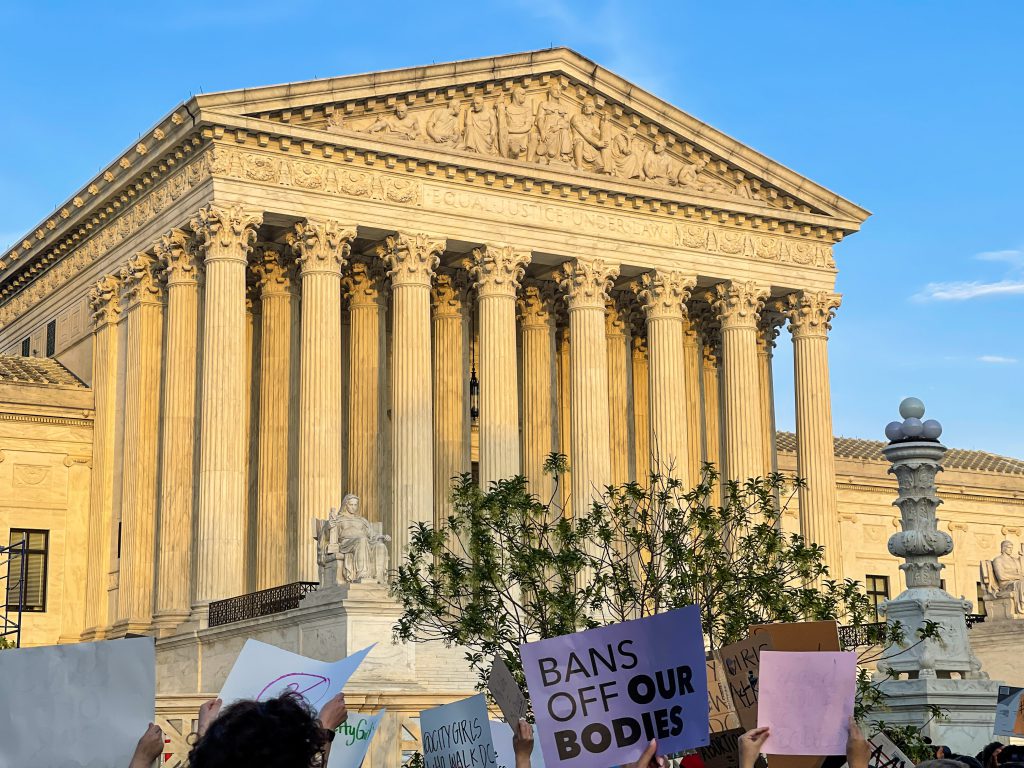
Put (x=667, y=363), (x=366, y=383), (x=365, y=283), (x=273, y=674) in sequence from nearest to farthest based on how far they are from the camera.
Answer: (x=273, y=674) → (x=366, y=383) → (x=365, y=283) → (x=667, y=363)

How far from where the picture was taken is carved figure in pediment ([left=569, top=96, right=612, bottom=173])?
4984 centimetres

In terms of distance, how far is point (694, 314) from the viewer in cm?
5538

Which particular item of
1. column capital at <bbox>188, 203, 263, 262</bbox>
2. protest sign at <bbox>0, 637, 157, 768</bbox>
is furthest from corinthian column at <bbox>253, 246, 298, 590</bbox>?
protest sign at <bbox>0, 637, 157, 768</bbox>

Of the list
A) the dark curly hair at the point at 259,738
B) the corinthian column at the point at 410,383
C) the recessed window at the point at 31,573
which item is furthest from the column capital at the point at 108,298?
the dark curly hair at the point at 259,738

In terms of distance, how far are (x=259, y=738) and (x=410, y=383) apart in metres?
39.6

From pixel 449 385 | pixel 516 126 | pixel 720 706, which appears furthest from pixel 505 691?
pixel 449 385

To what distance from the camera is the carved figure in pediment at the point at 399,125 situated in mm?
46062

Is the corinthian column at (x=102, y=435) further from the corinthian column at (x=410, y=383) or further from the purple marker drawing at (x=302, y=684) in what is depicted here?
the purple marker drawing at (x=302, y=684)

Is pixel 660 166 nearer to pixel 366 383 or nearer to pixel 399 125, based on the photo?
pixel 399 125

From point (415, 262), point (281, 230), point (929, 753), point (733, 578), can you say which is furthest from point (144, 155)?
point (929, 753)

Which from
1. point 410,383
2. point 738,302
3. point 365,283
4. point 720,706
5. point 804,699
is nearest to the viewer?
point 804,699

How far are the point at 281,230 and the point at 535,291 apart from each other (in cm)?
950

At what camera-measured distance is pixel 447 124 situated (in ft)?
155

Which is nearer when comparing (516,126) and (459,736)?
(459,736)
